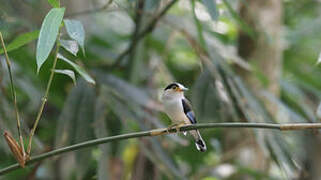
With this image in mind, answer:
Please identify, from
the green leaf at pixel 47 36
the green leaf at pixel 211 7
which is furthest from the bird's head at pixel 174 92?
the green leaf at pixel 47 36

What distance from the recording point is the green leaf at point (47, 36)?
1505 millimetres

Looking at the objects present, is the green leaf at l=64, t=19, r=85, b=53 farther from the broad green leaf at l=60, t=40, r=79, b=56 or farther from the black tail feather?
the black tail feather

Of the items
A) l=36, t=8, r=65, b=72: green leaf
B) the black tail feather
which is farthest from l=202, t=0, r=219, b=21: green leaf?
l=36, t=8, r=65, b=72: green leaf

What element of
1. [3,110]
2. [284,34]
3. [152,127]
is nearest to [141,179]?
[152,127]

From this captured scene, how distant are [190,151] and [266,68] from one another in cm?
90

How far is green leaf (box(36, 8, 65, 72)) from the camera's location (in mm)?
1505

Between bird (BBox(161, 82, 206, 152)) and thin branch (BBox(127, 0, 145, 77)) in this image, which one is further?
thin branch (BBox(127, 0, 145, 77))

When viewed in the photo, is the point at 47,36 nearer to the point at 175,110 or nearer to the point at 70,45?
the point at 70,45

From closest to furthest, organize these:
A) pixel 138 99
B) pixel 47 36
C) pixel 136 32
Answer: pixel 47 36 → pixel 138 99 → pixel 136 32

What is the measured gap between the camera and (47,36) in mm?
1541

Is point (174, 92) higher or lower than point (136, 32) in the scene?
lower

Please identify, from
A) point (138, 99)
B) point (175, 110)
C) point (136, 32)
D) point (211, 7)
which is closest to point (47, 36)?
point (175, 110)

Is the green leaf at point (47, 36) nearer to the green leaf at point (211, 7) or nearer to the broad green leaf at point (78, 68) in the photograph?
the broad green leaf at point (78, 68)

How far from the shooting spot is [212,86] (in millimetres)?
3248
